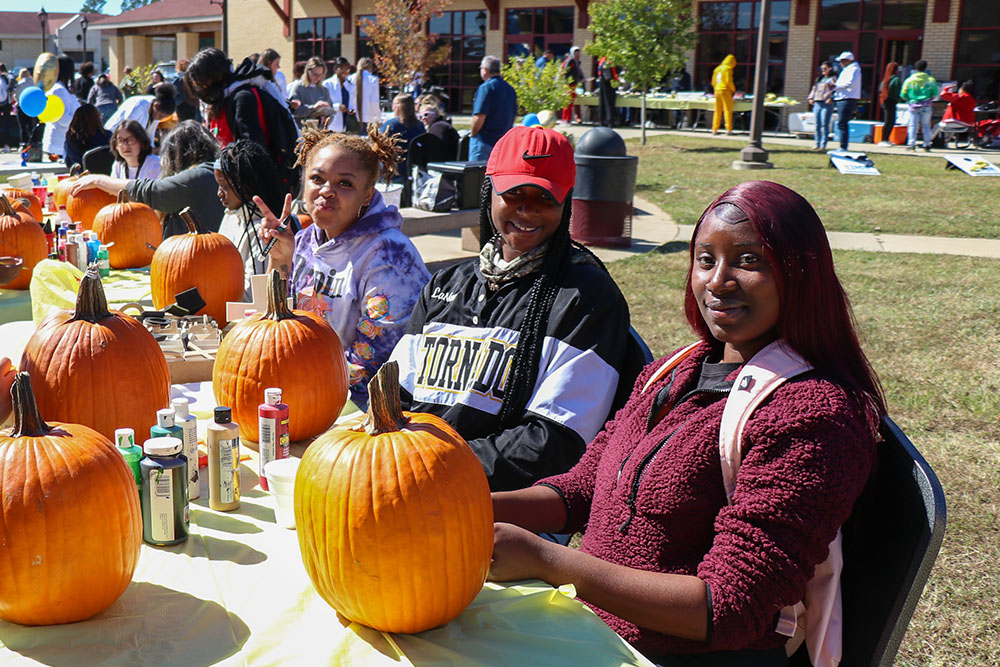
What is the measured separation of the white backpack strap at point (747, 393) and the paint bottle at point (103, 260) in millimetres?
4184

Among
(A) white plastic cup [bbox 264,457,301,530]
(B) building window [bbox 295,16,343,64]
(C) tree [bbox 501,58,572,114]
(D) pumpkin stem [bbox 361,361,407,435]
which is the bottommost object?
(A) white plastic cup [bbox 264,457,301,530]

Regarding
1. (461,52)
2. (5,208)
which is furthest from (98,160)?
(461,52)

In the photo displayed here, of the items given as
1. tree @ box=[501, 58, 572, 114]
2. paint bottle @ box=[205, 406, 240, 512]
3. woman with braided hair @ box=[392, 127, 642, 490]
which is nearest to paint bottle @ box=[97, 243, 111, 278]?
woman with braided hair @ box=[392, 127, 642, 490]

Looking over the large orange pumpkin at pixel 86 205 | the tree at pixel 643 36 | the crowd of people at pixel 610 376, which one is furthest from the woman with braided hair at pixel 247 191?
the tree at pixel 643 36

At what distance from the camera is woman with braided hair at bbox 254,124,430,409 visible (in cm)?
360

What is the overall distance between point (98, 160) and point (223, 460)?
27.4ft

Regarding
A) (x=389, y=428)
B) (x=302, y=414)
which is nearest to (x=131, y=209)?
(x=302, y=414)

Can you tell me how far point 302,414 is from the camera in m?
2.80

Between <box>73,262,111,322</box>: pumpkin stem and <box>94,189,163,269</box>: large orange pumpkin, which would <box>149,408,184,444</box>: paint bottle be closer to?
<box>73,262,111,322</box>: pumpkin stem

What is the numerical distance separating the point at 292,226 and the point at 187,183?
1.38 metres

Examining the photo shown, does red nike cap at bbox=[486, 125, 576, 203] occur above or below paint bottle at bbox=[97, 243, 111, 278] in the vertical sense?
above

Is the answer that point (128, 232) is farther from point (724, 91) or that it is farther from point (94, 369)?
point (724, 91)

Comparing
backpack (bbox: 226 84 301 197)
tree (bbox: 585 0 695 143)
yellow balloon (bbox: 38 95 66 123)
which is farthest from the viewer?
tree (bbox: 585 0 695 143)

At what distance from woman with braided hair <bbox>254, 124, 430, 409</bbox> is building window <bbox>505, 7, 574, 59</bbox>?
2731cm
